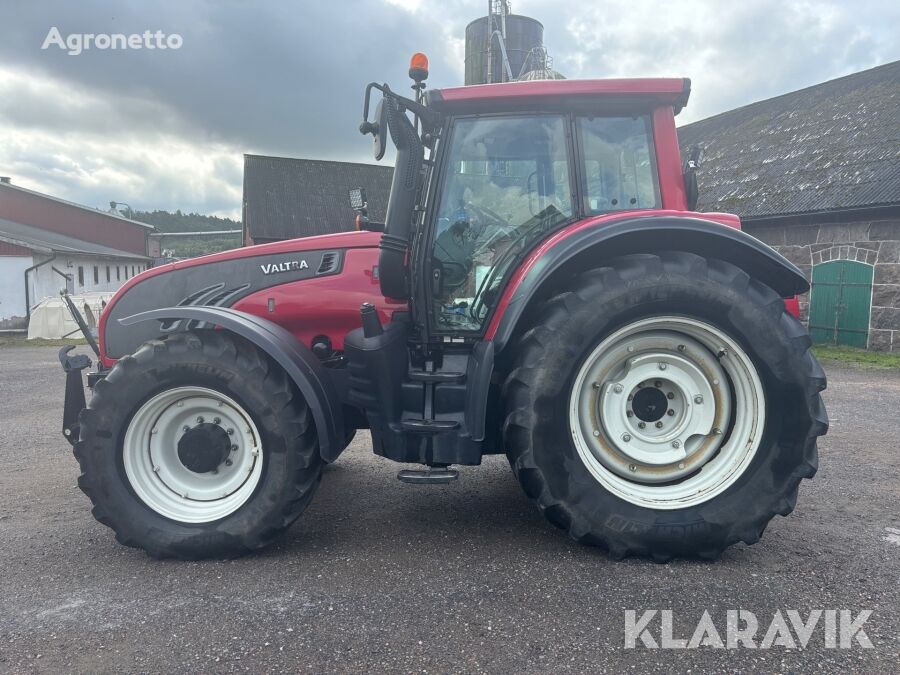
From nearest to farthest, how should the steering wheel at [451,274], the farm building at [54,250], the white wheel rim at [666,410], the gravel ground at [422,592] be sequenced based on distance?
the gravel ground at [422,592]
the white wheel rim at [666,410]
the steering wheel at [451,274]
the farm building at [54,250]

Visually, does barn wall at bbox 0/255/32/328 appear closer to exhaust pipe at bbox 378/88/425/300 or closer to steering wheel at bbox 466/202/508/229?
exhaust pipe at bbox 378/88/425/300

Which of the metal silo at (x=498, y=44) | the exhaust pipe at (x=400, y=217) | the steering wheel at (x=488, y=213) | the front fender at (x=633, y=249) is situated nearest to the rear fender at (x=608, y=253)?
the front fender at (x=633, y=249)

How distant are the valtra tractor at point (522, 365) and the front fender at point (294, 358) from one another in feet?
0.04

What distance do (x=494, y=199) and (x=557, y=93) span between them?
608mm

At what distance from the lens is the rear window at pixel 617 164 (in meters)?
3.06

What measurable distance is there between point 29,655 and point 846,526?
12.5 feet

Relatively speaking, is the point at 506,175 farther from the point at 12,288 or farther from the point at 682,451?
the point at 12,288

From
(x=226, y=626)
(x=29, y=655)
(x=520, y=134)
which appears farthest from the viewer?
(x=520, y=134)

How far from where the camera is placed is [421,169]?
3.08 meters

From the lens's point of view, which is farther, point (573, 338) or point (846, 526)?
point (846, 526)

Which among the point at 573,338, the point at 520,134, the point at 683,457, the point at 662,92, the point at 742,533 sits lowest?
the point at 742,533

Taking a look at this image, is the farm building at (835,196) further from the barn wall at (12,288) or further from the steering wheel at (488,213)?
the barn wall at (12,288)

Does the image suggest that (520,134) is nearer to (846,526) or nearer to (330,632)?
(330,632)

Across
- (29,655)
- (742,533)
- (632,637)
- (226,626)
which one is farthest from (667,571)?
(29,655)
